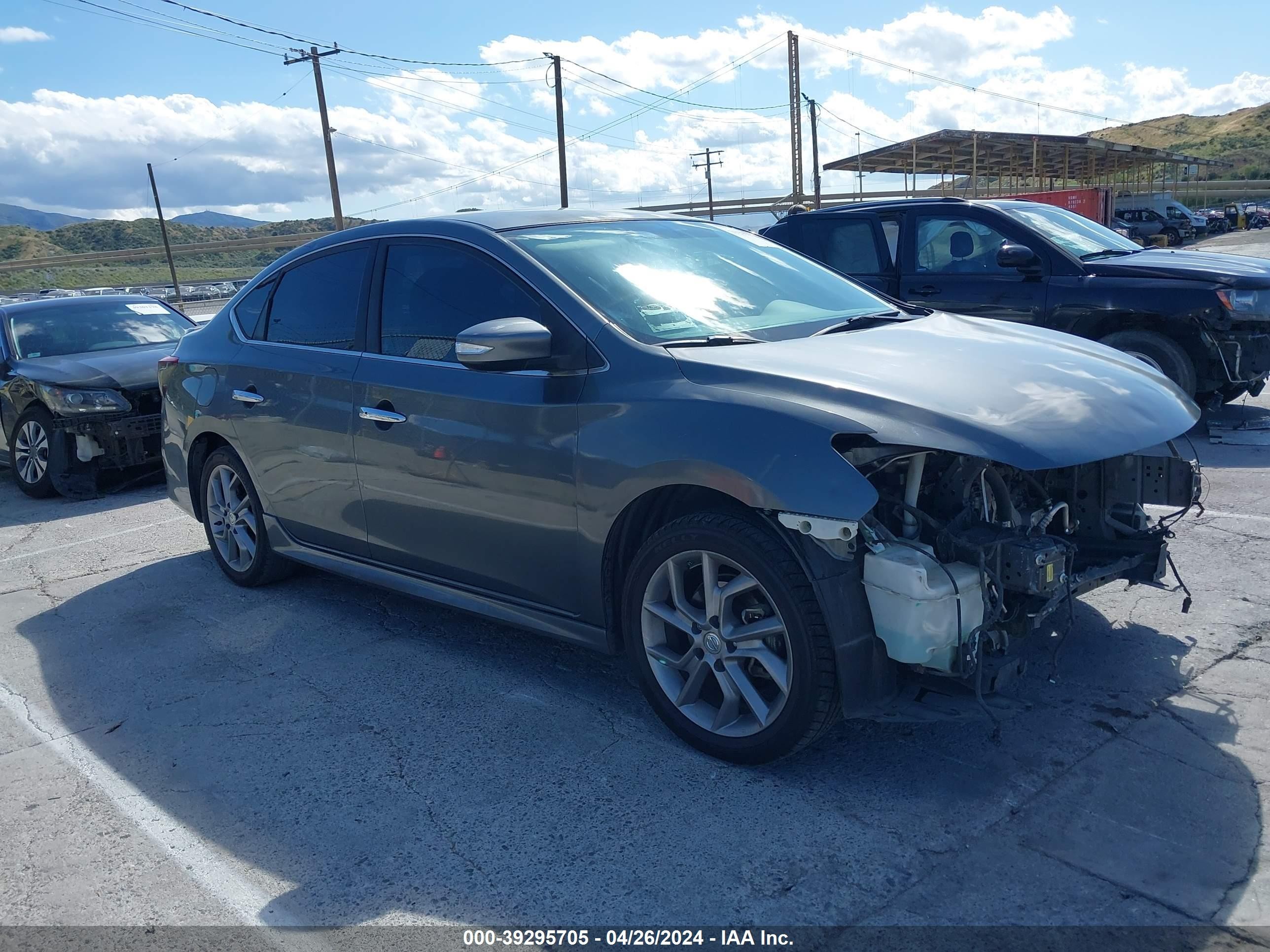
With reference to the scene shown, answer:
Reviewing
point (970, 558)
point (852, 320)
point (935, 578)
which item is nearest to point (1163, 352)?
point (852, 320)

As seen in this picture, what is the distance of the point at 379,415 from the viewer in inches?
171

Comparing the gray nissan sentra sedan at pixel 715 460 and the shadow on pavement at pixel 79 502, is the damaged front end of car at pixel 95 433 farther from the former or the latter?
the gray nissan sentra sedan at pixel 715 460

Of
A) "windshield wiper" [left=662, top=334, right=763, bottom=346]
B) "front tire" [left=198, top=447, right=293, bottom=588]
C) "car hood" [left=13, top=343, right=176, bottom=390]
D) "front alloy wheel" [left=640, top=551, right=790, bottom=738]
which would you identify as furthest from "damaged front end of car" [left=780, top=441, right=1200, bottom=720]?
"car hood" [left=13, top=343, right=176, bottom=390]

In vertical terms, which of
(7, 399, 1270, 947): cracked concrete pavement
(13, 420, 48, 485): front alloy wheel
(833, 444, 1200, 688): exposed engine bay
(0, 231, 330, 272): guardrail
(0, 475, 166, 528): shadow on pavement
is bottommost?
(0, 475, 166, 528): shadow on pavement

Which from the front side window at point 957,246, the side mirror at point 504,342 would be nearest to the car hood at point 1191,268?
the front side window at point 957,246

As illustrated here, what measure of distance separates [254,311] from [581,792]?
333 cm

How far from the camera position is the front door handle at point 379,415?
4.24 meters

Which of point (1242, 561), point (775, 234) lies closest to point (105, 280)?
point (775, 234)

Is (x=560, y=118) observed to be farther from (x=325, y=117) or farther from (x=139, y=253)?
(x=139, y=253)

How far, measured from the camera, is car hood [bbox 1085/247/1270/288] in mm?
7527

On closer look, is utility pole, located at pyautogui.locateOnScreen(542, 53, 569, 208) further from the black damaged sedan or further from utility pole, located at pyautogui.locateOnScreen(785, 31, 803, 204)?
the black damaged sedan

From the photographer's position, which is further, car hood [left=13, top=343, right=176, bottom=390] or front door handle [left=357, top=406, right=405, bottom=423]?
car hood [left=13, top=343, right=176, bottom=390]

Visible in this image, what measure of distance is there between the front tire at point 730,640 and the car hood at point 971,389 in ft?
1.49

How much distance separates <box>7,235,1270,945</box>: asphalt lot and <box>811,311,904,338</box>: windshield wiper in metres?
1.44
